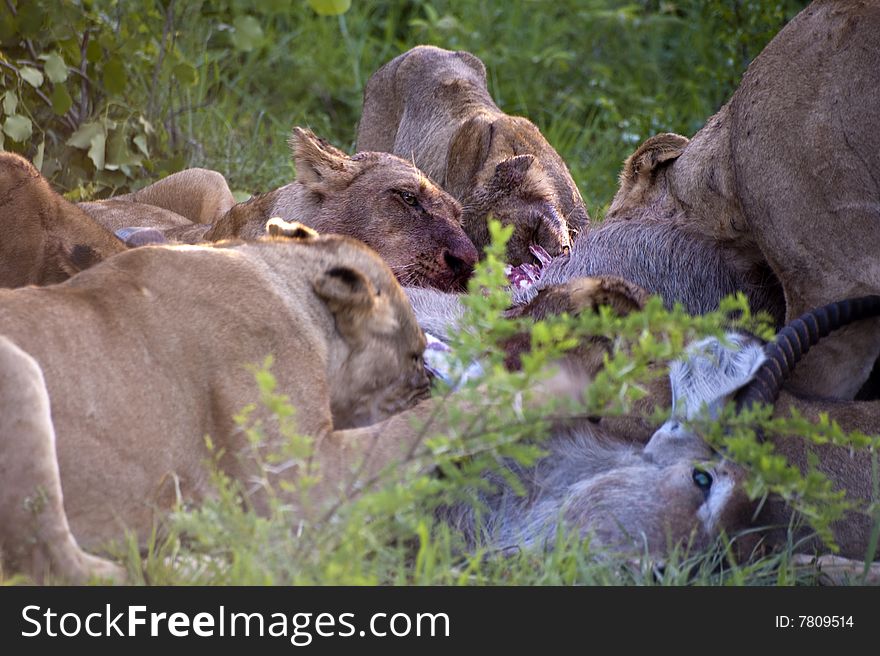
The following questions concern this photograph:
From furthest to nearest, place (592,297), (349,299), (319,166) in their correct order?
(319,166), (592,297), (349,299)

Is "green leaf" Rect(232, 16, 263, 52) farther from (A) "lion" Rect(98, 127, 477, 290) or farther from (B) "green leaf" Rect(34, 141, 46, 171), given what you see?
(B) "green leaf" Rect(34, 141, 46, 171)

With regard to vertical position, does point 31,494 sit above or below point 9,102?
below

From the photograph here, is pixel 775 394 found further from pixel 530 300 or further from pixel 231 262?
pixel 231 262

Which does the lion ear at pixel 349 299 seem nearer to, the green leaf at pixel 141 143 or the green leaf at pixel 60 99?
the green leaf at pixel 60 99

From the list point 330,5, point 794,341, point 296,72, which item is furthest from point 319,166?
point 296,72

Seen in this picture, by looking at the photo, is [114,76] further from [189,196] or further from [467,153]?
[467,153]

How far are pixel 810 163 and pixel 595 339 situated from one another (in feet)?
2.83

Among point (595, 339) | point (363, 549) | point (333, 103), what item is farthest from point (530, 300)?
point (333, 103)

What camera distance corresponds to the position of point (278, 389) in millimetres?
3490

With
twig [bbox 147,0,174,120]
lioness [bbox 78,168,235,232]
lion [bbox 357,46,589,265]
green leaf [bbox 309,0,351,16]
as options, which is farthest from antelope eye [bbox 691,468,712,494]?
twig [bbox 147,0,174,120]

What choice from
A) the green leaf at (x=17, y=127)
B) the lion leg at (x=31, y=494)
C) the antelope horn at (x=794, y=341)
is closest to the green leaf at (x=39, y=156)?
the green leaf at (x=17, y=127)

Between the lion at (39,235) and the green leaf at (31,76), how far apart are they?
123 centimetres

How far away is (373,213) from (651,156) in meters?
1.12

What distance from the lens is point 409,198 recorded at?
17.9 ft
